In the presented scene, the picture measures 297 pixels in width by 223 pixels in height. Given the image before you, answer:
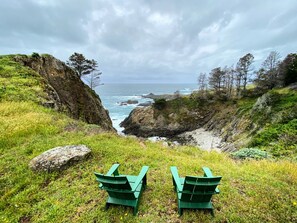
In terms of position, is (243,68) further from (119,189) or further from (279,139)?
(119,189)

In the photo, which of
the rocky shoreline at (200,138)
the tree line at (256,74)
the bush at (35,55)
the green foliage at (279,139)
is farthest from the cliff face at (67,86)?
the tree line at (256,74)

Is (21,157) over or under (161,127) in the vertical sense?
over

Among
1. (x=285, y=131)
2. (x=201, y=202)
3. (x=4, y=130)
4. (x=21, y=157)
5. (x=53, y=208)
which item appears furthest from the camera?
(x=285, y=131)

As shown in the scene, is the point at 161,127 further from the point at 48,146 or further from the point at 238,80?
the point at 48,146

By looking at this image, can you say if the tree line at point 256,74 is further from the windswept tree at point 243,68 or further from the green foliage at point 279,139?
the green foliage at point 279,139

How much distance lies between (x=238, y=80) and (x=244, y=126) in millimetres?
22494

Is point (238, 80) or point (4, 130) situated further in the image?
point (238, 80)

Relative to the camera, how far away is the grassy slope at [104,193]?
12.3 feet

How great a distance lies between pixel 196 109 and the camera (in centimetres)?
4344

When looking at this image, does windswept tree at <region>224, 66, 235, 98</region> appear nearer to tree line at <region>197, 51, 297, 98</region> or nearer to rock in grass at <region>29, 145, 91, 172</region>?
tree line at <region>197, 51, 297, 98</region>

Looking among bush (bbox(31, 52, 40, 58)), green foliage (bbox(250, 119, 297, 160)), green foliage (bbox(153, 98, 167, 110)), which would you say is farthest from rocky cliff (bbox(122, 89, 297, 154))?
bush (bbox(31, 52, 40, 58))

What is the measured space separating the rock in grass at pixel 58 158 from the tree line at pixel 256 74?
4319 centimetres

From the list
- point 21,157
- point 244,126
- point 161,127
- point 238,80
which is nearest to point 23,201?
point 21,157

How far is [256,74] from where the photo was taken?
42.4 meters
